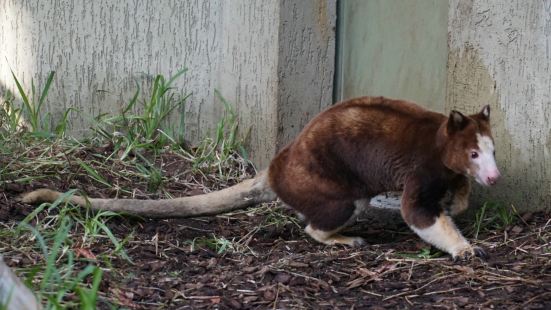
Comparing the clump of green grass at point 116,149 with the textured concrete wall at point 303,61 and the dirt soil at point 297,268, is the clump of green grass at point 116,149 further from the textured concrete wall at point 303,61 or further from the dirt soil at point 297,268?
the textured concrete wall at point 303,61

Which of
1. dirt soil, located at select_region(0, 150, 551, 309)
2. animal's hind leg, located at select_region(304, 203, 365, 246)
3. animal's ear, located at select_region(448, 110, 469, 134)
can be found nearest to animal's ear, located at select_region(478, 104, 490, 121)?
animal's ear, located at select_region(448, 110, 469, 134)

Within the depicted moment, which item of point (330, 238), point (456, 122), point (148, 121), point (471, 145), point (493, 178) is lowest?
point (330, 238)

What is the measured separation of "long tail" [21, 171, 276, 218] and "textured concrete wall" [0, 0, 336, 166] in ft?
2.79

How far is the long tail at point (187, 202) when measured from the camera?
635cm

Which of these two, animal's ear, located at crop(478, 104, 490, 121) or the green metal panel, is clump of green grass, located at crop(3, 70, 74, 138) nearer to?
A: the green metal panel

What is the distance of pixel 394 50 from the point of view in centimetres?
714

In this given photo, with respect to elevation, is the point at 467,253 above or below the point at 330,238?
above

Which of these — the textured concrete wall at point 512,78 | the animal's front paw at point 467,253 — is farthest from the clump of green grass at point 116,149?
the textured concrete wall at point 512,78

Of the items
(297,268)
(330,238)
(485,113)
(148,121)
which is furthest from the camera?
(148,121)

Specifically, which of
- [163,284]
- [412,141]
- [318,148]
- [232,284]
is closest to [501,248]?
[412,141]

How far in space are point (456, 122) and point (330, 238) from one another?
1.18 m

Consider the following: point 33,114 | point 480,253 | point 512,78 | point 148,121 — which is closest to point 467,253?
point 480,253

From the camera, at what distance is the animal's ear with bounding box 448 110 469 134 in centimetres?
579

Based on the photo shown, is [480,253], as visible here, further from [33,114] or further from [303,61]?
[33,114]
